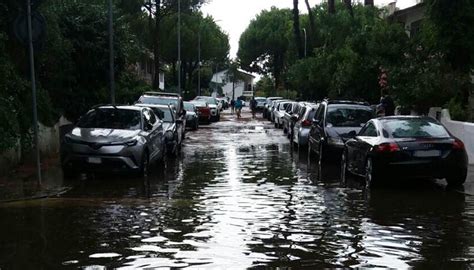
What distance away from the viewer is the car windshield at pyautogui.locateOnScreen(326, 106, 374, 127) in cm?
1636

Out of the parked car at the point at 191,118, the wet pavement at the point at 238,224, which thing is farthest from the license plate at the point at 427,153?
the parked car at the point at 191,118

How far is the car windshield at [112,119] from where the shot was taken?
14.0 m

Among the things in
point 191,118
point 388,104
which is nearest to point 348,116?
point 388,104

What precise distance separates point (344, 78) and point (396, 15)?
8.54 m

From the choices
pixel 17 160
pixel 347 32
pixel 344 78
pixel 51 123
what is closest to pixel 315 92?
pixel 347 32

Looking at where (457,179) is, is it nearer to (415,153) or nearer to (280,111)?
(415,153)

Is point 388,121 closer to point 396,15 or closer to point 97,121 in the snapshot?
point 97,121

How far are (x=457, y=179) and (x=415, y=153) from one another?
1.14 metres

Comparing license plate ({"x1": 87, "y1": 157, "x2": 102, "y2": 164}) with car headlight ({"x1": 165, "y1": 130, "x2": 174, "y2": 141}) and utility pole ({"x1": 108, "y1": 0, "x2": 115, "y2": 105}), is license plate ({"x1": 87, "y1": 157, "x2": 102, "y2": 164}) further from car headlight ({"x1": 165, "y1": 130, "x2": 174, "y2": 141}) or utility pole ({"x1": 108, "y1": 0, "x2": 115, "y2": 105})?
utility pole ({"x1": 108, "y1": 0, "x2": 115, "y2": 105})

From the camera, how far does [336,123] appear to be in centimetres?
1639

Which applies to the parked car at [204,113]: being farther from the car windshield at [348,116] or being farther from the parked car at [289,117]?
the car windshield at [348,116]

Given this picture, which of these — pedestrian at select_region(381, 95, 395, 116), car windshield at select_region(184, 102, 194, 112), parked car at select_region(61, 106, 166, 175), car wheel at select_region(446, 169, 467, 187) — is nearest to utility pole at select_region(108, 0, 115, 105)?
parked car at select_region(61, 106, 166, 175)

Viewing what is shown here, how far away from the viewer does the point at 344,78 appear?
27.0 metres

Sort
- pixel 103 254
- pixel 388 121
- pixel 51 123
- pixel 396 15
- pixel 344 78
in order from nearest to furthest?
pixel 103 254, pixel 388 121, pixel 51 123, pixel 344 78, pixel 396 15
